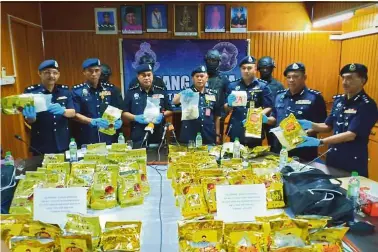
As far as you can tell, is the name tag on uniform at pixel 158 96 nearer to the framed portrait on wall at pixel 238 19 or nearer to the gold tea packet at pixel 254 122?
the gold tea packet at pixel 254 122

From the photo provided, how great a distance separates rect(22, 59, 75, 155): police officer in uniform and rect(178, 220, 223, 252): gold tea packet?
74.1 inches

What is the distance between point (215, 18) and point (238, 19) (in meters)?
0.36

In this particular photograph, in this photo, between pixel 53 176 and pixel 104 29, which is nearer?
pixel 53 176

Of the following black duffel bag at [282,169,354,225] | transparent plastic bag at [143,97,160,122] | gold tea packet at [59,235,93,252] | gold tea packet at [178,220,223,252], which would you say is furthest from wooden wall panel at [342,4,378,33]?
gold tea packet at [59,235,93,252]

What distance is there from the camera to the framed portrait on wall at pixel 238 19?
15.2 feet

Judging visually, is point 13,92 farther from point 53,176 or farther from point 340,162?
point 340,162

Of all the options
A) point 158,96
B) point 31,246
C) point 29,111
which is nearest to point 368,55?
point 158,96

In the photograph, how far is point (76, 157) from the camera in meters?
2.21

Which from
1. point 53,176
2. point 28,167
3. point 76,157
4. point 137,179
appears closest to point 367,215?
point 137,179

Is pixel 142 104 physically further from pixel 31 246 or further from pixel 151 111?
pixel 31 246

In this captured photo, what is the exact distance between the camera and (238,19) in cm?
467

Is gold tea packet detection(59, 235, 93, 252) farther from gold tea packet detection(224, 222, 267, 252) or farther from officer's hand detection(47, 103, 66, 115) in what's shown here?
officer's hand detection(47, 103, 66, 115)

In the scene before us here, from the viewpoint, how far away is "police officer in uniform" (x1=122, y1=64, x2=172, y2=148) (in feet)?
9.51

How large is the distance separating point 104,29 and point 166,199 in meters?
3.68
